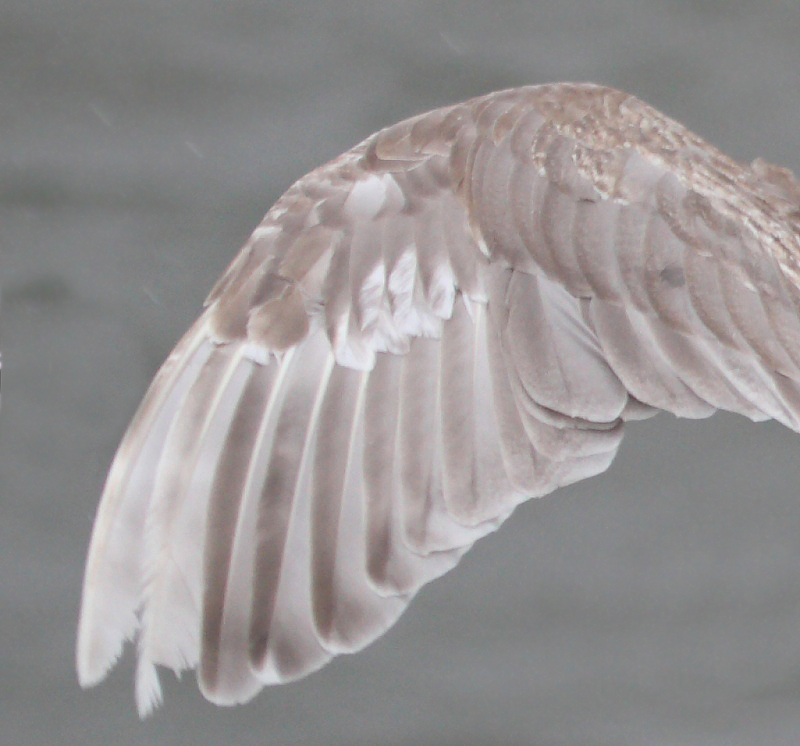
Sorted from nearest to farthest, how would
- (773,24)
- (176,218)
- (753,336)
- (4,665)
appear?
(753,336), (4,665), (176,218), (773,24)

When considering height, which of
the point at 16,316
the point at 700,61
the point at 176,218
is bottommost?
the point at 16,316

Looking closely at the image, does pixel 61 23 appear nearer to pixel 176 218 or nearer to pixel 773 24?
pixel 176 218

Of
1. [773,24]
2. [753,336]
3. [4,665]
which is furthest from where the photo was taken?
[773,24]

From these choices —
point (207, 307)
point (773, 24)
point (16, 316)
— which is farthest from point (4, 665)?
point (773, 24)

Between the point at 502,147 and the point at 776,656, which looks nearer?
the point at 502,147

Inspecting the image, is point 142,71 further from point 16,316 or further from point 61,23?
point 16,316

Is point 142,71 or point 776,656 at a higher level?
point 142,71
